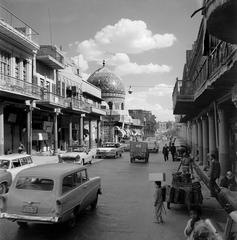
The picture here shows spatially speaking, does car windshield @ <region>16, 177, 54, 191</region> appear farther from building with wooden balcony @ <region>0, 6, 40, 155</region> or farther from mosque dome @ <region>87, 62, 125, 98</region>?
mosque dome @ <region>87, 62, 125, 98</region>

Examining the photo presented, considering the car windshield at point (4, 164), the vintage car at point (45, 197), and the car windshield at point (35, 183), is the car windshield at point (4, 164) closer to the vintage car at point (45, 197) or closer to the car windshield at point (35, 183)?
the vintage car at point (45, 197)

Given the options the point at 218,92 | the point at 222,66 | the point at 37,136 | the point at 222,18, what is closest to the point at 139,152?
the point at 37,136

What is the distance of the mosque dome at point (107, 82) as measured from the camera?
277ft

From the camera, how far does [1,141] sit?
2648 cm

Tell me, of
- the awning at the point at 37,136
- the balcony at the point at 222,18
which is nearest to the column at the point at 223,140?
the balcony at the point at 222,18

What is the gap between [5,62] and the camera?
28547 millimetres

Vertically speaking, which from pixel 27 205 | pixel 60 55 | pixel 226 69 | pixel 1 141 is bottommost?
pixel 27 205

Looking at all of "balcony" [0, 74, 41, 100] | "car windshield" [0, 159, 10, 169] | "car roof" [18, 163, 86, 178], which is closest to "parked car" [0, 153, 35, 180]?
"car windshield" [0, 159, 10, 169]

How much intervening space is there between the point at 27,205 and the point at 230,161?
42.4 ft

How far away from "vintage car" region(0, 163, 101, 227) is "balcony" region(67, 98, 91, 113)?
3090cm

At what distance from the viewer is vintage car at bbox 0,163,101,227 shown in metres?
8.62

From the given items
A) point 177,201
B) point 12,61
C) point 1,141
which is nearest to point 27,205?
point 177,201

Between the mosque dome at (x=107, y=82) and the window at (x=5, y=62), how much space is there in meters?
55.2

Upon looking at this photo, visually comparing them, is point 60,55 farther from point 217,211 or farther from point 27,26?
point 217,211
